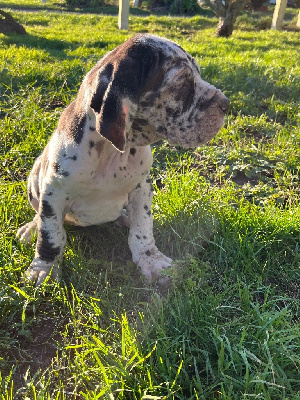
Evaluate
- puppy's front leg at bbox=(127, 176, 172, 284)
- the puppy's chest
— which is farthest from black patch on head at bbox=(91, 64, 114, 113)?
puppy's front leg at bbox=(127, 176, 172, 284)

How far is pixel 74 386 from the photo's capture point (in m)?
1.68

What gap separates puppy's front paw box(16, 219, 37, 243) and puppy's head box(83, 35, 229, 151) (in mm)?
912

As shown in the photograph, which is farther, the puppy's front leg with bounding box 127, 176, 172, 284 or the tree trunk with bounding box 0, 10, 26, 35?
the tree trunk with bounding box 0, 10, 26, 35

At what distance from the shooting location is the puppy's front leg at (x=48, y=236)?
204 cm

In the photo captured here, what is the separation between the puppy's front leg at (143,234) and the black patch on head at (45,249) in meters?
0.44

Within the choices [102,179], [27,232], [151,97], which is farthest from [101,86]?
[27,232]

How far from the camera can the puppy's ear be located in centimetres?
157

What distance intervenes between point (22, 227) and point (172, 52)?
1.42 metres

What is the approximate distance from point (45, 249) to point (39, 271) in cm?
13

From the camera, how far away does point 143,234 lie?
229 cm

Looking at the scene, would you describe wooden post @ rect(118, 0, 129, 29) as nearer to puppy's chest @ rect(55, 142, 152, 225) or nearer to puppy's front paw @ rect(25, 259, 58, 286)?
puppy's chest @ rect(55, 142, 152, 225)

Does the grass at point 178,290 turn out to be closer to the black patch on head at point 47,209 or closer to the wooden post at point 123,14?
the black patch on head at point 47,209

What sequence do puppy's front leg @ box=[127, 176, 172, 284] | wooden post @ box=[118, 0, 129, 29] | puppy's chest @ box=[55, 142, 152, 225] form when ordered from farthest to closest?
wooden post @ box=[118, 0, 129, 29]
puppy's front leg @ box=[127, 176, 172, 284]
puppy's chest @ box=[55, 142, 152, 225]

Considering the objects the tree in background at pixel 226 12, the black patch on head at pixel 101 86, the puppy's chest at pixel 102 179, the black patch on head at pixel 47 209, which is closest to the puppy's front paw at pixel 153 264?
the puppy's chest at pixel 102 179
